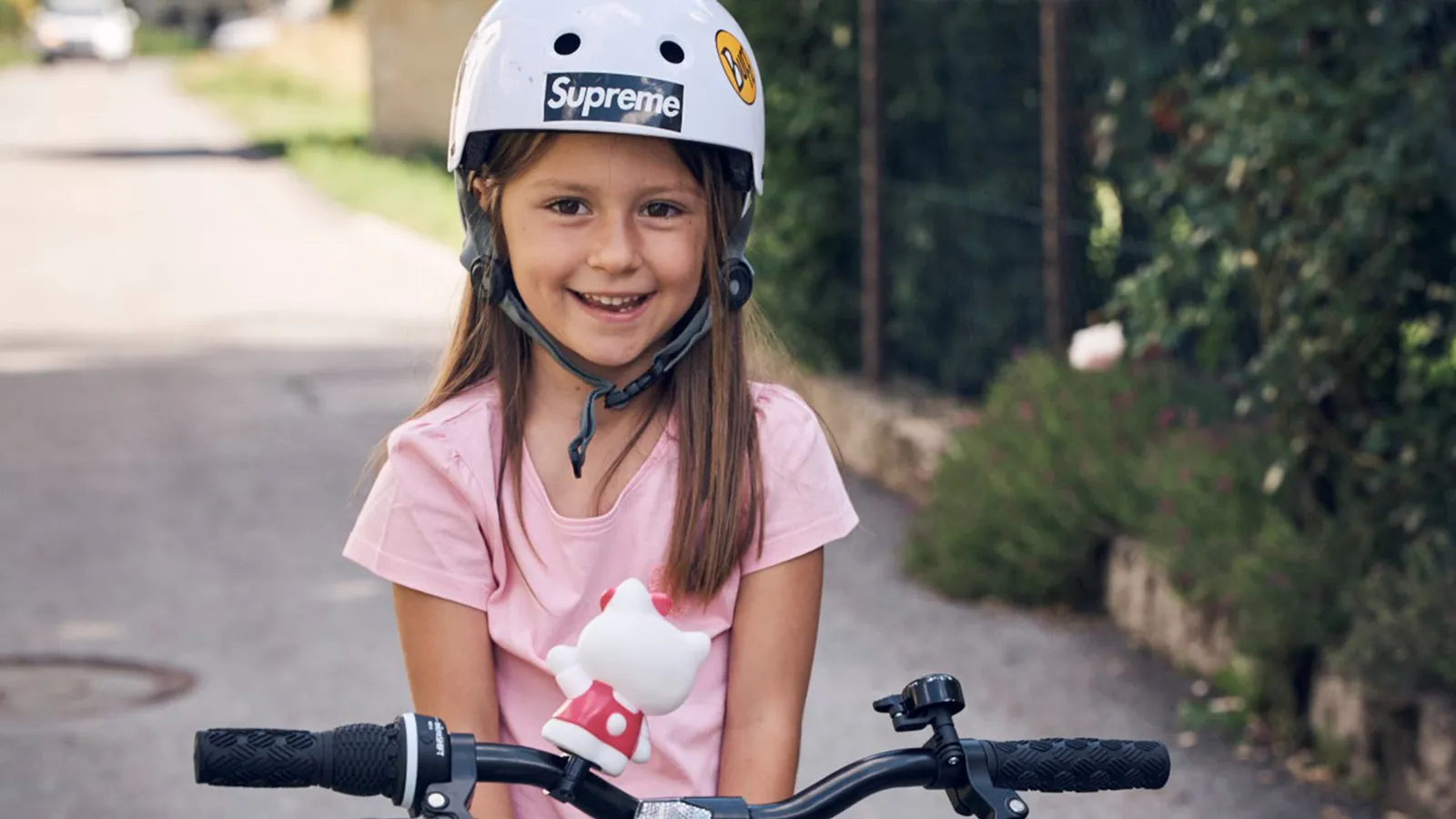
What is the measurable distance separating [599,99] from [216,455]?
27.8 feet

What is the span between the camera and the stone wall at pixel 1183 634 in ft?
17.4

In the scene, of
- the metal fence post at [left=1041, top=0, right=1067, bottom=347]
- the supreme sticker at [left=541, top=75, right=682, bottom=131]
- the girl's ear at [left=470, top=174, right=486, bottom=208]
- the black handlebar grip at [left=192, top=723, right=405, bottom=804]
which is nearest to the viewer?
the black handlebar grip at [left=192, top=723, right=405, bottom=804]

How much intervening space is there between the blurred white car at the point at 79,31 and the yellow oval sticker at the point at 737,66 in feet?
211

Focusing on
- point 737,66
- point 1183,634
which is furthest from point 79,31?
point 737,66

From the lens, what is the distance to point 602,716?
201 centimetres

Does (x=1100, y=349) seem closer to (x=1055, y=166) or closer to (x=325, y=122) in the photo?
(x=1055, y=166)

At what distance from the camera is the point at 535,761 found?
199 centimetres

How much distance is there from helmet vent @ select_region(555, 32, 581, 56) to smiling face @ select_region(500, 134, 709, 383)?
0.34ft

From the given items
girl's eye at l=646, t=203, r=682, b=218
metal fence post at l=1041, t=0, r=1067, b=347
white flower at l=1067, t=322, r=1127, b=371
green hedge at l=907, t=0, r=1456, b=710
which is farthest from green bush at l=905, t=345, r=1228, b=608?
girl's eye at l=646, t=203, r=682, b=218

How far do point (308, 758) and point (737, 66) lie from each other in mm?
1227

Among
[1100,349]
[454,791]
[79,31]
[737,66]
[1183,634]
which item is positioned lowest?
[454,791]

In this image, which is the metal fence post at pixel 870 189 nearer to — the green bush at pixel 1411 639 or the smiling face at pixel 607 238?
the green bush at pixel 1411 639

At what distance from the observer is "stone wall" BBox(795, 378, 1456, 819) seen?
530 cm

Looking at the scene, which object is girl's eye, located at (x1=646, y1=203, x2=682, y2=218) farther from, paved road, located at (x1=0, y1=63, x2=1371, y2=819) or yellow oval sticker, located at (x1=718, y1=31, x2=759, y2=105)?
paved road, located at (x1=0, y1=63, x2=1371, y2=819)
